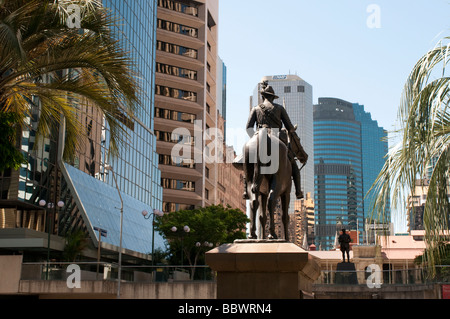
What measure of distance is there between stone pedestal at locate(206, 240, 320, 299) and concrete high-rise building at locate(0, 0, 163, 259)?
29.0 meters

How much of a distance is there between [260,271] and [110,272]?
31.2 meters

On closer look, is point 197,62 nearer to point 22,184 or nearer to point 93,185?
point 93,185

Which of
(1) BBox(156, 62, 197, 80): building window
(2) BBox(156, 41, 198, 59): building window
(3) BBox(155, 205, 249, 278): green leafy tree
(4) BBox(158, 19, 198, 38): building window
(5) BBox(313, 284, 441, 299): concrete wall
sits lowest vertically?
(5) BBox(313, 284, 441, 299): concrete wall

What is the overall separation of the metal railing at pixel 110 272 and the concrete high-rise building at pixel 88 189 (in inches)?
191

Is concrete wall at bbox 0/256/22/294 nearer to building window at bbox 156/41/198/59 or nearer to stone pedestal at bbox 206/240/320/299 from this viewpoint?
stone pedestal at bbox 206/240/320/299

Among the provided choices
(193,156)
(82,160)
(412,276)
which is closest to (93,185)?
(82,160)

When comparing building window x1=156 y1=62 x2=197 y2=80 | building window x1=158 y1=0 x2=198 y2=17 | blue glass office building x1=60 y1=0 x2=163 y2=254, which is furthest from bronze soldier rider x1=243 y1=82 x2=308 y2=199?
building window x1=158 y1=0 x2=198 y2=17

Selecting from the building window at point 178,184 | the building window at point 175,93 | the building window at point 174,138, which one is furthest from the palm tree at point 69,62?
the building window at point 175,93

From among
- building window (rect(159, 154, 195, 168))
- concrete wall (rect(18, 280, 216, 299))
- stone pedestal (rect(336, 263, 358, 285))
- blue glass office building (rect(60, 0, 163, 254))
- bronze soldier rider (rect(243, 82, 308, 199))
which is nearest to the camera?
bronze soldier rider (rect(243, 82, 308, 199))

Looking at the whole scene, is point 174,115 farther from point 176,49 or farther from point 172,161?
point 176,49

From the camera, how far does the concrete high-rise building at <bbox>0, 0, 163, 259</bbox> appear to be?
50969mm

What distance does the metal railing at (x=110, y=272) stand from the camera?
39500 millimetres

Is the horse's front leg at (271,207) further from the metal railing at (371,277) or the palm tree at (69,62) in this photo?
the metal railing at (371,277)

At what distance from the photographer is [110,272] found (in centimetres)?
4056
